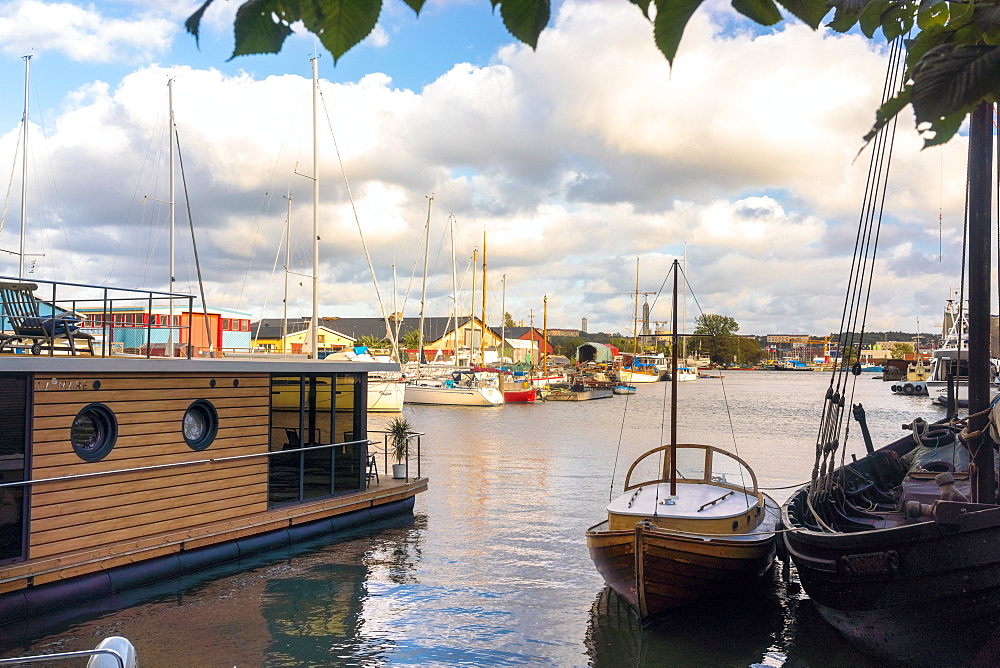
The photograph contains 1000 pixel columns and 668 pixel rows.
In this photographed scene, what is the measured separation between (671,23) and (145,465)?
11698mm

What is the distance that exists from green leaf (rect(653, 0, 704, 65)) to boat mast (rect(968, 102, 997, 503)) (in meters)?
8.79

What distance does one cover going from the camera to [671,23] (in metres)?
1.55

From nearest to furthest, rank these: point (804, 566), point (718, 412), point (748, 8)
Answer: point (748, 8), point (804, 566), point (718, 412)

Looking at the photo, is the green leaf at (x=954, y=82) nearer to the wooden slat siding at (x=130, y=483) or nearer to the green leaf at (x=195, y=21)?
the green leaf at (x=195, y=21)

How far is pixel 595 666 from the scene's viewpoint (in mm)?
10195

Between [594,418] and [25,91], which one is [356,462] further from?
[594,418]

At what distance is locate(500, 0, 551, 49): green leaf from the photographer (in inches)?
59.7

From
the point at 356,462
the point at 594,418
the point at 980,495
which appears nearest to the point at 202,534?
the point at 356,462

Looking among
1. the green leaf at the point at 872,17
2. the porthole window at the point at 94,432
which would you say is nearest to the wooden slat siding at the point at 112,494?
the porthole window at the point at 94,432

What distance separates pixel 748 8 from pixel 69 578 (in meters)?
11.2

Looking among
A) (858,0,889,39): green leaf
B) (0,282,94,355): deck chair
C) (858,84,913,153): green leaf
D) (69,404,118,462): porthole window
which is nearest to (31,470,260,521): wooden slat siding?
(69,404,118,462): porthole window

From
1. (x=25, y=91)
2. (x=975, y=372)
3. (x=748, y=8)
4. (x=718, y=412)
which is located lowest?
(x=718, y=412)

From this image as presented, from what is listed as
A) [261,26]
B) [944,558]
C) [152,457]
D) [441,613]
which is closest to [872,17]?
[261,26]

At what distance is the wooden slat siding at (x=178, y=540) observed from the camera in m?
10.0
